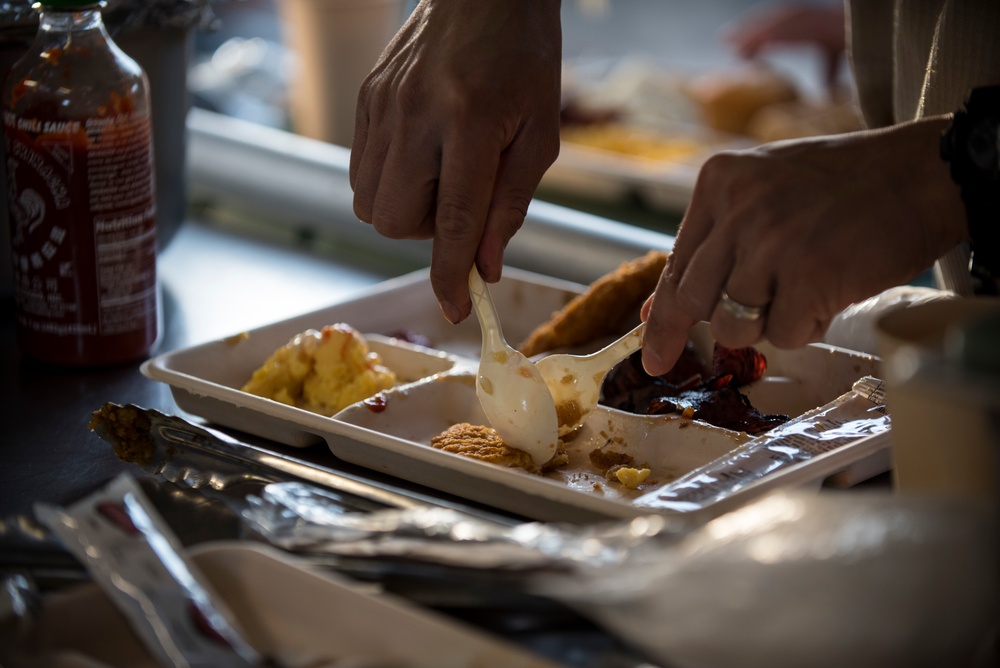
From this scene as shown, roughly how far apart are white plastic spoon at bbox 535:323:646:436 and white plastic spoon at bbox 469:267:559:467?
36 mm

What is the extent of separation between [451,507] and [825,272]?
326 mm

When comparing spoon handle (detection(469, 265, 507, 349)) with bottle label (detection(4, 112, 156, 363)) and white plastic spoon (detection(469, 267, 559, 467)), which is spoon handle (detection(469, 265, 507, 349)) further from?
bottle label (detection(4, 112, 156, 363))

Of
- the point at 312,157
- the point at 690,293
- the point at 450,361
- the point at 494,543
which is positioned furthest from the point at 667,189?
the point at 494,543

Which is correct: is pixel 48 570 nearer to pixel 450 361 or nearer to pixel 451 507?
pixel 451 507

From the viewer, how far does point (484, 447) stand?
1034mm

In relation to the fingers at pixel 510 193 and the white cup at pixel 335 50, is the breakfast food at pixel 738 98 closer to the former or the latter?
the white cup at pixel 335 50

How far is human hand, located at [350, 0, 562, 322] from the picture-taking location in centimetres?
98

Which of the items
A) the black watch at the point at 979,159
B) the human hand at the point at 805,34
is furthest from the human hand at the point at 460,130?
the human hand at the point at 805,34

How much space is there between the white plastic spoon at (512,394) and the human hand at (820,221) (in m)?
0.25

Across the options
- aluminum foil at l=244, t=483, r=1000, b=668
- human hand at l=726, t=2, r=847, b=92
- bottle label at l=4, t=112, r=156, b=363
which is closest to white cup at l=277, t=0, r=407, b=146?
bottle label at l=4, t=112, r=156, b=363

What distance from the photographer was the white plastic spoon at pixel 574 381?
42.4 inches

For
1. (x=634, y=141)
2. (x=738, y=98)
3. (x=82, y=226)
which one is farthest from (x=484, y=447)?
(x=738, y=98)

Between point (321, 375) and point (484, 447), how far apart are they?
0.24m

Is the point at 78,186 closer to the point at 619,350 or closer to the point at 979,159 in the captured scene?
the point at 619,350
